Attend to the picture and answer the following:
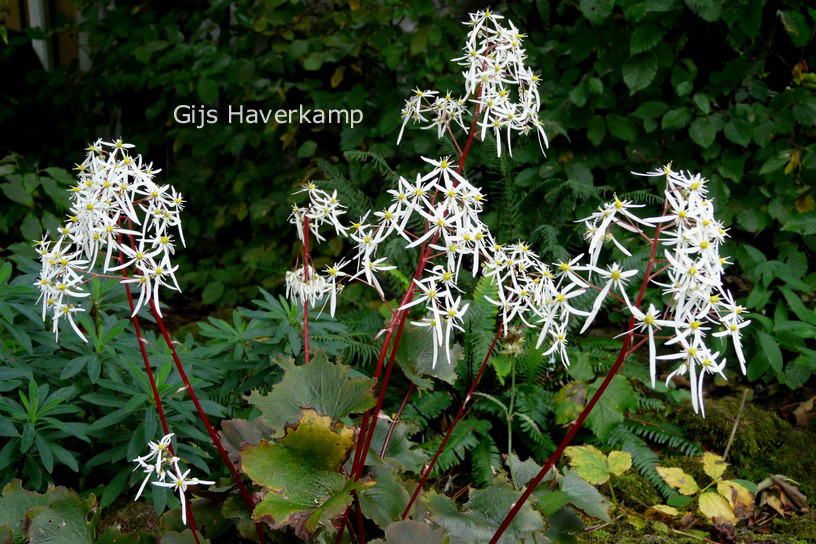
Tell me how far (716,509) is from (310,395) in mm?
1546

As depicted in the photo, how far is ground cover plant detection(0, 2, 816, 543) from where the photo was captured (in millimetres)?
1411

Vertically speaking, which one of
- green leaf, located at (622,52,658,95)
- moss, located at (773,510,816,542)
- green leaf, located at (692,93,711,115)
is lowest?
moss, located at (773,510,816,542)

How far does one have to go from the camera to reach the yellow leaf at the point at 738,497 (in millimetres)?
2438

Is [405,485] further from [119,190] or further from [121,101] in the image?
[121,101]

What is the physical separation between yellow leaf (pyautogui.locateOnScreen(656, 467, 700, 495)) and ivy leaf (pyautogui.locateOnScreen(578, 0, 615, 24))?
2.13 meters

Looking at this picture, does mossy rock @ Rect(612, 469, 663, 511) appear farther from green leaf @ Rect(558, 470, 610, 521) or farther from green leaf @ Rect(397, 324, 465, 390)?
green leaf @ Rect(397, 324, 465, 390)

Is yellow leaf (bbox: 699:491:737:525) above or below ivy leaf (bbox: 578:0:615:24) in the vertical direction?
below

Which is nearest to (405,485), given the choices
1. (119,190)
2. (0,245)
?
(119,190)

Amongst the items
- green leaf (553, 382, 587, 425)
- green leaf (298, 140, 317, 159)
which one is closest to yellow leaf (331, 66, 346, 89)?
green leaf (298, 140, 317, 159)

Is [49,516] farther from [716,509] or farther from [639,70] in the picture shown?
[639,70]

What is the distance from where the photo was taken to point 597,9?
3527 mm

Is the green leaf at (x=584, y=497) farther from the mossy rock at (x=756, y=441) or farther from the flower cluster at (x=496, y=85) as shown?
the mossy rock at (x=756, y=441)

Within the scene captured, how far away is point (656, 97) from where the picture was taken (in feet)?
11.9

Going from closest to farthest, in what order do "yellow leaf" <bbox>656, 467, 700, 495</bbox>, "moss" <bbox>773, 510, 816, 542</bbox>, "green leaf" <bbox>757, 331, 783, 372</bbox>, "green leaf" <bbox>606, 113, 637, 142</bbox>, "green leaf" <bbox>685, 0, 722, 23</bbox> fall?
1. "moss" <bbox>773, 510, 816, 542</bbox>
2. "yellow leaf" <bbox>656, 467, 700, 495</bbox>
3. "green leaf" <bbox>757, 331, 783, 372</bbox>
4. "green leaf" <bbox>685, 0, 722, 23</bbox>
5. "green leaf" <bbox>606, 113, 637, 142</bbox>
